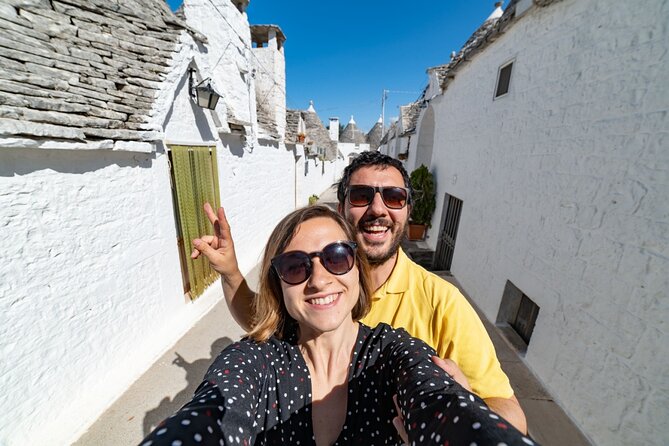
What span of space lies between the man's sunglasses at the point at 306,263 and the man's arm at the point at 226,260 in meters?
0.67

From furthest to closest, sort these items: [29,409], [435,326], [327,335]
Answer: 1. [29,409]
2. [435,326]
3. [327,335]

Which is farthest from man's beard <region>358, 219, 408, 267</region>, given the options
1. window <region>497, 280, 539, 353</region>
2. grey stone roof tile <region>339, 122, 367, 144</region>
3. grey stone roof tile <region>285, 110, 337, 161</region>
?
grey stone roof tile <region>339, 122, 367, 144</region>

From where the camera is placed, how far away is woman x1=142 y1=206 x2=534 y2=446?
998 mm

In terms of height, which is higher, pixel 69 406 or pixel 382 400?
pixel 382 400

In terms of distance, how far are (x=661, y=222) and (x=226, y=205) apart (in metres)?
6.58

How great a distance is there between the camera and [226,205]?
5.84m

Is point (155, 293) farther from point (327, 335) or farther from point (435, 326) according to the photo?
point (435, 326)

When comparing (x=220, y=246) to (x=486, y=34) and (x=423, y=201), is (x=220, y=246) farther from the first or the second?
(x=423, y=201)

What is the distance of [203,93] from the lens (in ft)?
14.3

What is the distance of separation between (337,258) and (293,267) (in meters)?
0.28

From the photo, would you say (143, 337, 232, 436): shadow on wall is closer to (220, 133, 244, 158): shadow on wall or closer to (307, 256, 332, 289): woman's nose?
(307, 256, 332, 289): woman's nose

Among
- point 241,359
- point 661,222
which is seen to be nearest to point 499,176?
point 661,222

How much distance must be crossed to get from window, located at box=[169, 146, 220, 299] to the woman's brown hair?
3.41 meters

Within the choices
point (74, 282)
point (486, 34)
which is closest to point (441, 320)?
point (74, 282)
